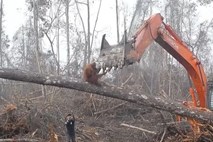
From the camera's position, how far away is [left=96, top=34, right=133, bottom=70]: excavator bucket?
586 cm

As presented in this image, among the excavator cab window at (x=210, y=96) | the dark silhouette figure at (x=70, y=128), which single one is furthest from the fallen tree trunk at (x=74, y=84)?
the excavator cab window at (x=210, y=96)

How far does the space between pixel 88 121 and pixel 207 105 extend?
498 centimetres

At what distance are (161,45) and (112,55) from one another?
2350mm

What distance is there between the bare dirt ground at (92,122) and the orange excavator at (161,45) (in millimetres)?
910

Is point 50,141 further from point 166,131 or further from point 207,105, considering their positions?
point 207,105

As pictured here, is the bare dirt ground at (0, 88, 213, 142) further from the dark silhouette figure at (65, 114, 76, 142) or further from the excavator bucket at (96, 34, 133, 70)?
the excavator bucket at (96, 34, 133, 70)

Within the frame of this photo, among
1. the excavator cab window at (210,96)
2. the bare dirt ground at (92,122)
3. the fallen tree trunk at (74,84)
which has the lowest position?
the bare dirt ground at (92,122)

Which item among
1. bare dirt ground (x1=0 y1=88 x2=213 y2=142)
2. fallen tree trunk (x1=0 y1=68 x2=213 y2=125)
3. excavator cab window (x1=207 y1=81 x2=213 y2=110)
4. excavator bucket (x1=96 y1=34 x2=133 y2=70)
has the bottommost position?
bare dirt ground (x1=0 y1=88 x2=213 y2=142)

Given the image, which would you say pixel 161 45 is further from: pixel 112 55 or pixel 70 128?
pixel 70 128

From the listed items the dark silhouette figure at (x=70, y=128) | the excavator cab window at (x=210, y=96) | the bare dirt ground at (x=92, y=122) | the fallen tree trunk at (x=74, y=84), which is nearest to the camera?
the fallen tree trunk at (x=74, y=84)

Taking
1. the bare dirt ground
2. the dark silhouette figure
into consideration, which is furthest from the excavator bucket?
the bare dirt ground

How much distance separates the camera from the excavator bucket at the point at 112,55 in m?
5.86

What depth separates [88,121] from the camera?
12.6 m

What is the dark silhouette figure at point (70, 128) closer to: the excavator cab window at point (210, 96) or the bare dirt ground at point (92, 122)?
the bare dirt ground at point (92, 122)
